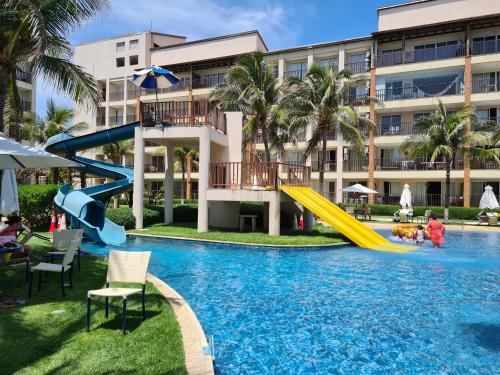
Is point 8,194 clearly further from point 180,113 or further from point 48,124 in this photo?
point 48,124

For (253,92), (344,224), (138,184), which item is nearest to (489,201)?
(344,224)

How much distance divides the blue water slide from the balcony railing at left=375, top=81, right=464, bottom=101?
26.3 meters

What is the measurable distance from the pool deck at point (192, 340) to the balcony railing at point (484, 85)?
35.4 m

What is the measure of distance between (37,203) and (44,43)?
35.0ft

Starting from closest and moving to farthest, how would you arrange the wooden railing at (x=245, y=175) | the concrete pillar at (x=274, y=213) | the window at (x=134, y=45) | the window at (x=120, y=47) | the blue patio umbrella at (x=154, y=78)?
the concrete pillar at (x=274, y=213) < the wooden railing at (x=245, y=175) < the blue patio umbrella at (x=154, y=78) < the window at (x=134, y=45) < the window at (x=120, y=47)

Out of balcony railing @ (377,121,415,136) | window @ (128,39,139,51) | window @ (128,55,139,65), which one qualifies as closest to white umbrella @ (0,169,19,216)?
balcony railing @ (377,121,415,136)

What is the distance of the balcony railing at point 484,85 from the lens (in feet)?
109

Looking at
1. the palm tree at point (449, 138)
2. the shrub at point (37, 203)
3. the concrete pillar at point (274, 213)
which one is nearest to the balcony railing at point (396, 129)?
the palm tree at point (449, 138)

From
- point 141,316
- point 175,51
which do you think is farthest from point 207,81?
point 141,316

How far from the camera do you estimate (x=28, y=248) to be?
789cm

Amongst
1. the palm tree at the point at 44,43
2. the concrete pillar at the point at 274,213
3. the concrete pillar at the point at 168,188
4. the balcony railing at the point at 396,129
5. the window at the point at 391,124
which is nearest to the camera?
the palm tree at the point at 44,43

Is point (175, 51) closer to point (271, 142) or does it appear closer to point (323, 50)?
point (323, 50)

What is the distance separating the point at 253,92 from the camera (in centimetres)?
2358

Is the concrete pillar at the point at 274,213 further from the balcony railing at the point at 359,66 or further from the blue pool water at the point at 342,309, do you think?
the balcony railing at the point at 359,66
